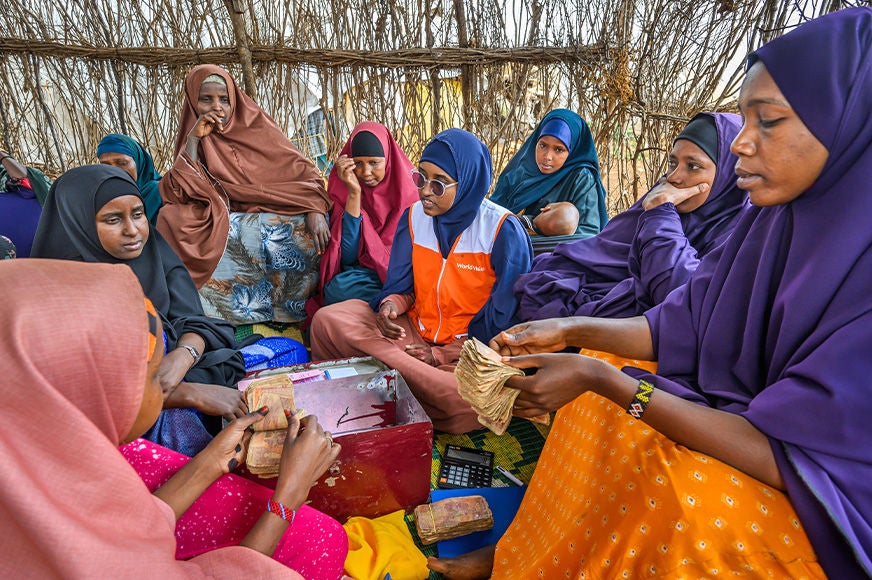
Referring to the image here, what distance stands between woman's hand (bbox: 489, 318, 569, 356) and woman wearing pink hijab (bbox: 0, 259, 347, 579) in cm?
95

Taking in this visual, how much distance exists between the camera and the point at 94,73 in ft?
16.1

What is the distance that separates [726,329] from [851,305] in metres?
0.37

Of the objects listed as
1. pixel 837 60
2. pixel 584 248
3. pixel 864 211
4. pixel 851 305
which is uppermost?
pixel 837 60

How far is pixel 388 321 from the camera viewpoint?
2648 millimetres

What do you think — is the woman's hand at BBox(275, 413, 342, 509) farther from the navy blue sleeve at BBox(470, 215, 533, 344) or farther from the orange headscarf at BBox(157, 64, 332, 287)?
the orange headscarf at BBox(157, 64, 332, 287)

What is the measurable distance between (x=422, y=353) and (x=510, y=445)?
2.12 ft

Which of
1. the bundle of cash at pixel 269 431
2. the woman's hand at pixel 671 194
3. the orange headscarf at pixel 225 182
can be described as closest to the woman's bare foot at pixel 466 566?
the bundle of cash at pixel 269 431

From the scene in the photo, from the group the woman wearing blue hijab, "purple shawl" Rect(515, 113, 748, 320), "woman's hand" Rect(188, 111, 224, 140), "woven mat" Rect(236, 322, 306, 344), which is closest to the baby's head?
"purple shawl" Rect(515, 113, 748, 320)

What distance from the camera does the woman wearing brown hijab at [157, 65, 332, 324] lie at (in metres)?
3.48

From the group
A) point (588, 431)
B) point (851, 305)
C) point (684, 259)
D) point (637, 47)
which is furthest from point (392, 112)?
point (851, 305)

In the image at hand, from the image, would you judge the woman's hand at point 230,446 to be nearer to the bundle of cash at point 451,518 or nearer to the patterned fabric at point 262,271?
the bundle of cash at point 451,518

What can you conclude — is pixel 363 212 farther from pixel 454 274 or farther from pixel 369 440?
pixel 369 440

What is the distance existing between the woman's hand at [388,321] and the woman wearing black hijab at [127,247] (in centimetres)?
76

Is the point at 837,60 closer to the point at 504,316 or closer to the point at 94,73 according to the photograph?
the point at 504,316
